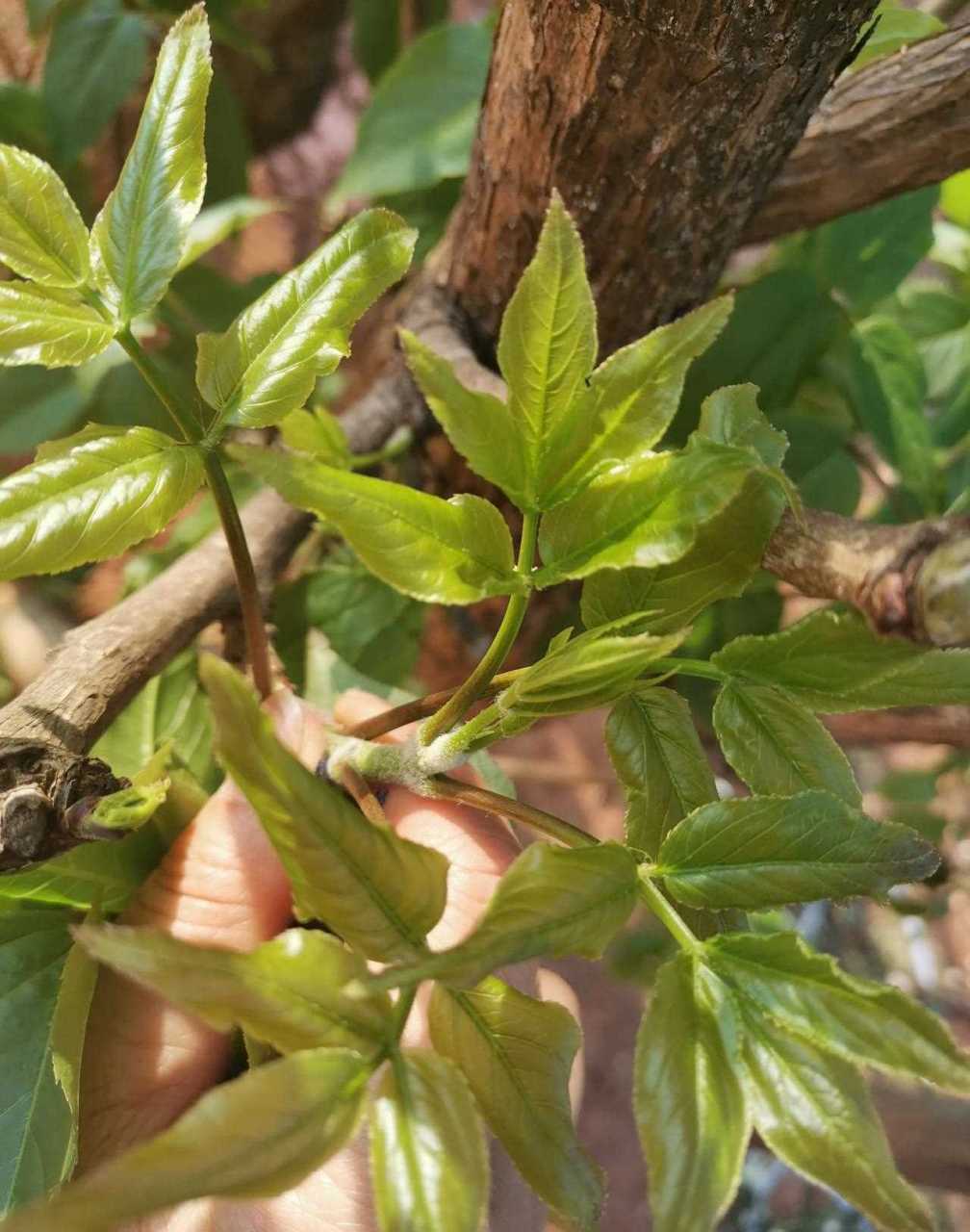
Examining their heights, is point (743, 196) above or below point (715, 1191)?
above

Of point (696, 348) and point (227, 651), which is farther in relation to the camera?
point (227, 651)

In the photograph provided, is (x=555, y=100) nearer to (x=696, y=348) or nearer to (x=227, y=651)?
(x=696, y=348)

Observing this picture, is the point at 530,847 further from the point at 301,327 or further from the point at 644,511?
the point at 301,327

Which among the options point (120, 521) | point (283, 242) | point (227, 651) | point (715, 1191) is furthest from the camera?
point (283, 242)

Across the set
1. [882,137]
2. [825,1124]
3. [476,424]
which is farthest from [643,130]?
[825,1124]

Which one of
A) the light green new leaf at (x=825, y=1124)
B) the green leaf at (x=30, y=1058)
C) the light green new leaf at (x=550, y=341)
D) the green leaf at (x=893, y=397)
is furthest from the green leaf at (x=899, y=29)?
the green leaf at (x=30, y=1058)

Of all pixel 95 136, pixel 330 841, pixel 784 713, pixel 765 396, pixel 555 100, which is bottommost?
pixel 765 396

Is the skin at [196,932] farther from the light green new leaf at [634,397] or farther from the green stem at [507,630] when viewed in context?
the light green new leaf at [634,397]

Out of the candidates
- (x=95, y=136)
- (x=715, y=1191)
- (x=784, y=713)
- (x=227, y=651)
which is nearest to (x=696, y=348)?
(x=784, y=713)
